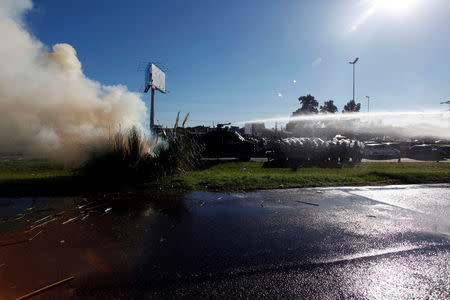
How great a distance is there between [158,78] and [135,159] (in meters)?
41.5

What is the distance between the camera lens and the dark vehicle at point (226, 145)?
698 inches

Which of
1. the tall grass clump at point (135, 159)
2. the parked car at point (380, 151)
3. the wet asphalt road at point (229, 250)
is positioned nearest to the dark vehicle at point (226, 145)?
the tall grass clump at point (135, 159)

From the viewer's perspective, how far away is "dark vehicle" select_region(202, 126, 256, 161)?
17.7m

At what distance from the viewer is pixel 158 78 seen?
46.0m

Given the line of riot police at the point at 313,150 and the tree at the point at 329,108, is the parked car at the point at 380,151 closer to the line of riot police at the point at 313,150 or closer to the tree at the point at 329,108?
the line of riot police at the point at 313,150

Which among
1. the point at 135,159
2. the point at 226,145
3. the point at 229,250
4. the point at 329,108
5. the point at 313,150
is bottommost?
the point at 229,250

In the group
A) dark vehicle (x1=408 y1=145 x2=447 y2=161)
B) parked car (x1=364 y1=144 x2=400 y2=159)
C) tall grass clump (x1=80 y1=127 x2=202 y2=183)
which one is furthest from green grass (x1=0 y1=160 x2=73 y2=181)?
dark vehicle (x1=408 y1=145 x2=447 y2=161)

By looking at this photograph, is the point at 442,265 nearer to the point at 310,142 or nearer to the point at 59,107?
the point at 59,107

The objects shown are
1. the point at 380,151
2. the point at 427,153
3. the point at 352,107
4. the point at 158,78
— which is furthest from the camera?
the point at 352,107

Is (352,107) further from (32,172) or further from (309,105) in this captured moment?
(32,172)

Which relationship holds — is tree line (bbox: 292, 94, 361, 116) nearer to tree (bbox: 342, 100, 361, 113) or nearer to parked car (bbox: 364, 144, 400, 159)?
tree (bbox: 342, 100, 361, 113)

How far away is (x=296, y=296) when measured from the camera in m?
2.45

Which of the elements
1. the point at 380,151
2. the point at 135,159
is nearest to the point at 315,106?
the point at 380,151

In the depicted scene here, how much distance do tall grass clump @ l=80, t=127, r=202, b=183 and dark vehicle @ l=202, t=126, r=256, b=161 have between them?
9501 mm
